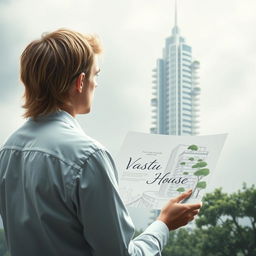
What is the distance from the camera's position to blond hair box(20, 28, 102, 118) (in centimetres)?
66

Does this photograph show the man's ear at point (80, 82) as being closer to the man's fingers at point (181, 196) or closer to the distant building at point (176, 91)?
the man's fingers at point (181, 196)

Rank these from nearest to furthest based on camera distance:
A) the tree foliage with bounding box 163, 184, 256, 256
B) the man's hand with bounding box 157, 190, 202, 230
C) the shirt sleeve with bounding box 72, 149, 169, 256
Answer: the shirt sleeve with bounding box 72, 149, 169, 256 < the man's hand with bounding box 157, 190, 202, 230 < the tree foliage with bounding box 163, 184, 256, 256

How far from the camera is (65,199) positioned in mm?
619

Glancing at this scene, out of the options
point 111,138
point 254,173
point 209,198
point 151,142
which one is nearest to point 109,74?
point 111,138

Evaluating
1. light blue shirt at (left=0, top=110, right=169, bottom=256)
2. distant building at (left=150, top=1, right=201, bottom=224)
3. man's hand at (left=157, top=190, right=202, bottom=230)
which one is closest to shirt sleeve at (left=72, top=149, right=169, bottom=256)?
light blue shirt at (left=0, top=110, right=169, bottom=256)

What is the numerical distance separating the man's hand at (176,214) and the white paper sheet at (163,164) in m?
0.14

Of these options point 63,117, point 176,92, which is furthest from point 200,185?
point 176,92

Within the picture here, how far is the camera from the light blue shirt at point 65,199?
0.61 meters

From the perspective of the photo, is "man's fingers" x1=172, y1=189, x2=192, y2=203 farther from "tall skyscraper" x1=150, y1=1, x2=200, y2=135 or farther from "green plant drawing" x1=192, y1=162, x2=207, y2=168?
"tall skyscraper" x1=150, y1=1, x2=200, y2=135

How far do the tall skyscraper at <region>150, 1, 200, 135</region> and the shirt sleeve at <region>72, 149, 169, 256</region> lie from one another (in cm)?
3796

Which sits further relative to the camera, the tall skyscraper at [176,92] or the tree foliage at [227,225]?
the tall skyscraper at [176,92]

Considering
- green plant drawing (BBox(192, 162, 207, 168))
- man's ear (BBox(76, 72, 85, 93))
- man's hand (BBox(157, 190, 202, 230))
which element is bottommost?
man's hand (BBox(157, 190, 202, 230))

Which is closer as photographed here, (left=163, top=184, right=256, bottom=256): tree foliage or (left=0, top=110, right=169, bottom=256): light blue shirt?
(left=0, top=110, right=169, bottom=256): light blue shirt

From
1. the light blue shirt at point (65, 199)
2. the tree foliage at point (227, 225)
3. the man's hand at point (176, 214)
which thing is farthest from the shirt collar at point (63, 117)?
the tree foliage at point (227, 225)
